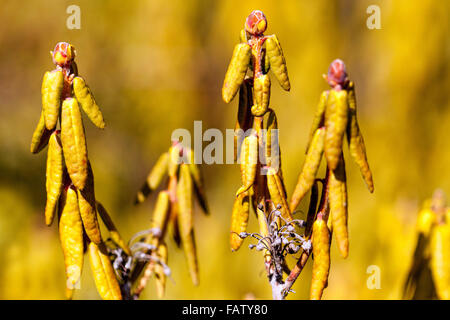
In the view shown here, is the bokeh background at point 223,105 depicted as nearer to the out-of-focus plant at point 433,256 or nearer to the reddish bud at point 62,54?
the out-of-focus plant at point 433,256

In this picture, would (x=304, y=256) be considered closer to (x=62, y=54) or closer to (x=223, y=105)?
(x=62, y=54)

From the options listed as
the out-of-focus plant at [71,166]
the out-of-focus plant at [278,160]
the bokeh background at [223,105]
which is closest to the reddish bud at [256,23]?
the out-of-focus plant at [278,160]

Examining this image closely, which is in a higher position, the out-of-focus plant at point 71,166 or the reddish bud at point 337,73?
the reddish bud at point 337,73

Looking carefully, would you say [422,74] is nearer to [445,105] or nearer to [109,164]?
[445,105]

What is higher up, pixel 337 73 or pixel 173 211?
pixel 337 73

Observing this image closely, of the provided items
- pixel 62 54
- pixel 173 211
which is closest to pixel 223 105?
pixel 173 211

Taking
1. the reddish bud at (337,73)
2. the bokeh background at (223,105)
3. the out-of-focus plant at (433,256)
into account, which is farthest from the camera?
Answer: the bokeh background at (223,105)
